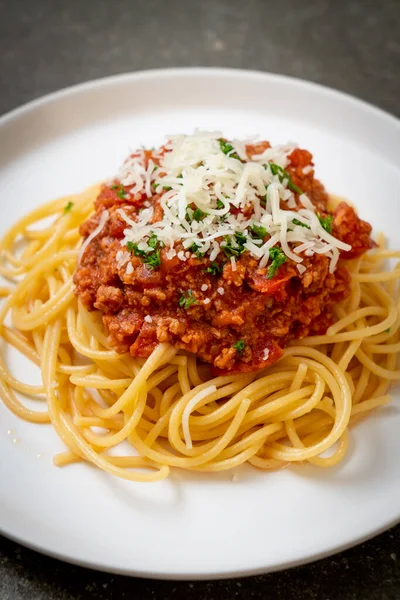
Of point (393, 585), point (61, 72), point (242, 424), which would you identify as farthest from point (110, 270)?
point (61, 72)

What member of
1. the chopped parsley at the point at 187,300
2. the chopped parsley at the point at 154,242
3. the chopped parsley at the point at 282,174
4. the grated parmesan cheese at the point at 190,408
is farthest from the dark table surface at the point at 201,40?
the grated parmesan cheese at the point at 190,408

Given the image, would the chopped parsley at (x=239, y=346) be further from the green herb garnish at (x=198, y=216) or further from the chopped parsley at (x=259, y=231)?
the green herb garnish at (x=198, y=216)

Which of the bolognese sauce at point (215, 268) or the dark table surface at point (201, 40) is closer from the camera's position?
the bolognese sauce at point (215, 268)

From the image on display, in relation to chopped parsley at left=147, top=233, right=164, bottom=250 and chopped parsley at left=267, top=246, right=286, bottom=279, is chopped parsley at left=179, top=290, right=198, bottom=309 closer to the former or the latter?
chopped parsley at left=147, top=233, right=164, bottom=250

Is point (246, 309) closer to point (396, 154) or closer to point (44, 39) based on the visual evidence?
point (396, 154)

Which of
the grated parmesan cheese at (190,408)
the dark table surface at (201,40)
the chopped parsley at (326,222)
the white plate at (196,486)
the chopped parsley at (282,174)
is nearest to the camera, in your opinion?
the white plate at (196,486)

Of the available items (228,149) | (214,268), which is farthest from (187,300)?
(228,149)

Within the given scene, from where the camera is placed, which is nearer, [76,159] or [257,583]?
[257,583]
